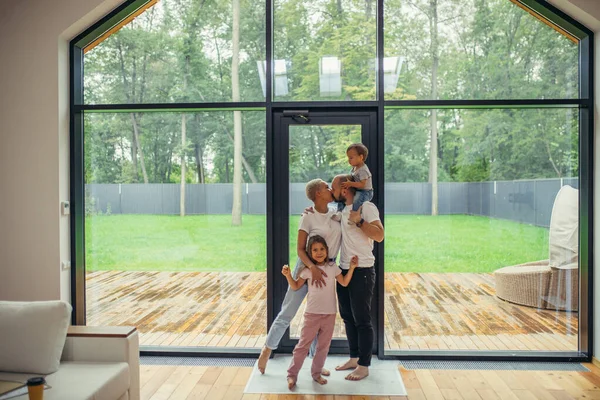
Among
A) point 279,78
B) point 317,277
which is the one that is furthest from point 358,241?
point 279,78

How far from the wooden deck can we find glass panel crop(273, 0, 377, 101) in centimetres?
167

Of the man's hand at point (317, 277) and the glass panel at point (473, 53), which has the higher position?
the glass panel at point (473, 53)

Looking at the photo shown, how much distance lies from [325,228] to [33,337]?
205cm

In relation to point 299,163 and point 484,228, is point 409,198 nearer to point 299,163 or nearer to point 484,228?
point 484,228

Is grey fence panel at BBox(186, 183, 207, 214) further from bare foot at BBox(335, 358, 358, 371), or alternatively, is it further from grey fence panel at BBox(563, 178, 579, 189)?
grey fence panel at BBox(563, 178, 579, 189)

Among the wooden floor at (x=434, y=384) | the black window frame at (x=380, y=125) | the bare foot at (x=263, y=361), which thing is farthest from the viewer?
the black window frame at (x=380, y=125)

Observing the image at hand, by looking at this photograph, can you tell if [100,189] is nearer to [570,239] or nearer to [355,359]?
[355,359]

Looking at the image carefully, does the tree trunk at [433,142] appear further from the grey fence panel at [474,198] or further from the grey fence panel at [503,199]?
the grey fence panel at [503,199]

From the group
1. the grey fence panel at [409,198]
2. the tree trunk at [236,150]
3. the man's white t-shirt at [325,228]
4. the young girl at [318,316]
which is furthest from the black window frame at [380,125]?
the young girl at [318,316]

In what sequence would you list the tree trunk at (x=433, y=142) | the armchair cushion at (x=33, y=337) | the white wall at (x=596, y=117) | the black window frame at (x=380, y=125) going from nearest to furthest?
the armchair cushion at (x=33, y=337), the white wall at (x=596, y=117), the black window frame at (x=380, y=125), the tree trunk at (x=433, y=142)

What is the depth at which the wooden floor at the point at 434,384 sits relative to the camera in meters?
3.58

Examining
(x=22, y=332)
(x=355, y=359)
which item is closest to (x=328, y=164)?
(x=355, y=359)

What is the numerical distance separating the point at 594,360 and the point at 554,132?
1.94 m

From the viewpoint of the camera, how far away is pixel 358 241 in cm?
392
